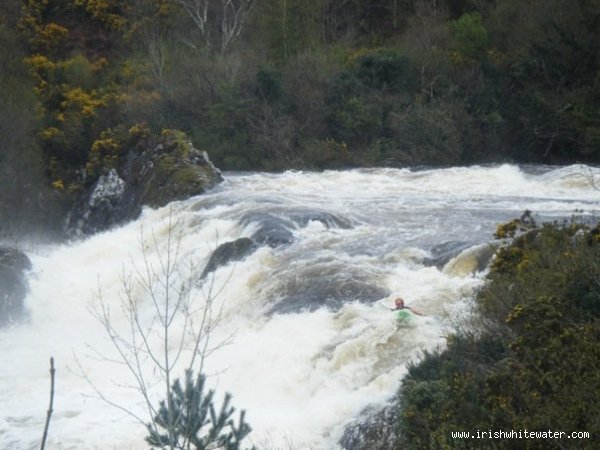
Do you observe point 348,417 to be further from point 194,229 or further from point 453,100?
point 453,100

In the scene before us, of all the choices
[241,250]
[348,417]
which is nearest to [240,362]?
[348,417]

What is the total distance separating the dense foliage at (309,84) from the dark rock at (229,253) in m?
11.2

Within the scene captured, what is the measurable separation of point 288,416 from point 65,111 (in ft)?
74.8

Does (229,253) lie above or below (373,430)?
below

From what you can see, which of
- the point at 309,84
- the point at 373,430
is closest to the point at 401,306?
the point at 373,430

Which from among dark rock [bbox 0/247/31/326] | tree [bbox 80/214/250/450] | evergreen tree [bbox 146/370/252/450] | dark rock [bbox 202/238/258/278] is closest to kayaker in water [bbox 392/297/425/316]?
tree [bbox 80/214/250/450]

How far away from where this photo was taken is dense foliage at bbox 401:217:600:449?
696 centimetres

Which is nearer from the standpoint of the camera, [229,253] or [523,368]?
[523,368]

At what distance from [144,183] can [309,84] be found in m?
7.89

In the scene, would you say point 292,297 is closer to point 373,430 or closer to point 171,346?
point 171,346

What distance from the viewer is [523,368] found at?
772cm

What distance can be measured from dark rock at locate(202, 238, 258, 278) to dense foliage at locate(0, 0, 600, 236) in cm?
1119

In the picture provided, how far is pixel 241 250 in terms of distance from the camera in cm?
1527

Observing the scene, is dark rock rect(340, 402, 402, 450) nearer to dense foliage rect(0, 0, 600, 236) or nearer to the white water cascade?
the white water cascade
